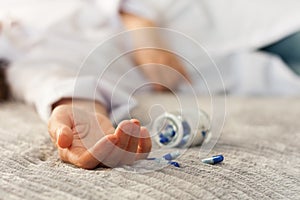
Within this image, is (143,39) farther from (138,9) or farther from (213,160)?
(213,160)

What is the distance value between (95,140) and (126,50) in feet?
1.75

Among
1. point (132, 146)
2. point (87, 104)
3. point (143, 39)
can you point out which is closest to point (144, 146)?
point (132, 146)

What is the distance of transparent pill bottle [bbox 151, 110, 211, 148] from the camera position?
2.35 feet

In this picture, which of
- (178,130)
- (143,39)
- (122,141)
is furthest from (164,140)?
(143,39)

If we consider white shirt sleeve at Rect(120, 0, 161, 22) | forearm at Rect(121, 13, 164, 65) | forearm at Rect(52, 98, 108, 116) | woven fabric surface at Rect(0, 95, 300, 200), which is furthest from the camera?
white shirt sleeve at Rect(120, 0, 161, 22)

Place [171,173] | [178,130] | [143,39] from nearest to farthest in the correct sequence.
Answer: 1. [171,173]
2. [178,130]
3. [143,39]

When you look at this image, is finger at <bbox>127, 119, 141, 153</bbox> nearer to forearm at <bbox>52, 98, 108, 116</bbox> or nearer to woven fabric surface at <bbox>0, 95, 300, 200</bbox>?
woven fabric surface at <bbox>0, 95, 300, 200</bbox>

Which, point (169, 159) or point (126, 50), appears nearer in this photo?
point (169, 159)

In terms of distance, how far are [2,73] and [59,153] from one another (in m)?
0.44

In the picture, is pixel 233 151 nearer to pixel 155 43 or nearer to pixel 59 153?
pixel 59 153

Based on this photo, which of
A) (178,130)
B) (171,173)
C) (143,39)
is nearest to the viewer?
(171,173)

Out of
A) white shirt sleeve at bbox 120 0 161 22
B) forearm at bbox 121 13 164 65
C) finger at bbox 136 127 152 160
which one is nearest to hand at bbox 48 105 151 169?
finger at bbox 136 127 152 160

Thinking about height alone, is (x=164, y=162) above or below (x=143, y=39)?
below

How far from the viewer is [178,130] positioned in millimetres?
716
